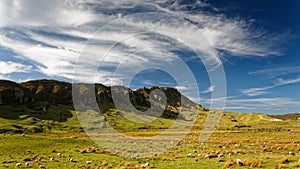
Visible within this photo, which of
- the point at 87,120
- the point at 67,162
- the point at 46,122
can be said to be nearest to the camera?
the point at 67,162

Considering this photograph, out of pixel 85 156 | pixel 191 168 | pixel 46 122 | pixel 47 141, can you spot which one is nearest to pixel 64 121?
pixel 46 122

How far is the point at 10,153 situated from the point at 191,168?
23.0 m

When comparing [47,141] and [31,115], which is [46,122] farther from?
[47,141]

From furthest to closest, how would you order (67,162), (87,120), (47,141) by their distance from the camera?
(87,120) < (47,141) < (67,162)

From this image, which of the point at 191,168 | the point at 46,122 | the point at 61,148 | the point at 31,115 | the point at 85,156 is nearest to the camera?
the point at 191,168

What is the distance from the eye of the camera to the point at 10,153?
106 feet

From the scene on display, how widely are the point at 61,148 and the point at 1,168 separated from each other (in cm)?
1381

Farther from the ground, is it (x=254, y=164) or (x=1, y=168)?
(x=254, y=164)

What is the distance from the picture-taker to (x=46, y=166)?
25.7 metres

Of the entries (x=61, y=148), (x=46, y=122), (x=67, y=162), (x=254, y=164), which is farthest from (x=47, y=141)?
(x=46, y=122)

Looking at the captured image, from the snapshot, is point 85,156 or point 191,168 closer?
point 191,168

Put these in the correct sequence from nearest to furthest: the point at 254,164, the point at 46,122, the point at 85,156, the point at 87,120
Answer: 1. the point at 254,164
2. the point at 85,156
3. the point at 46,122
4. the point at 87,120

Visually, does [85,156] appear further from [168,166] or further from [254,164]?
[254,164]

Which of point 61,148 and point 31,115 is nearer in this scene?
point 61,148
